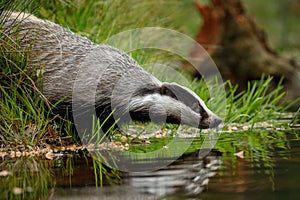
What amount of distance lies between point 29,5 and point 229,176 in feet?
11.8

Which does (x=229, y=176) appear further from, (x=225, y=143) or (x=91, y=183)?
(x=225, y=143)

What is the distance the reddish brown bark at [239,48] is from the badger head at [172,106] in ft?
23.5

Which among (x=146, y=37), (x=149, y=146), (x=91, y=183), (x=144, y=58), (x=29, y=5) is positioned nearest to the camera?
(x=91, y=183)

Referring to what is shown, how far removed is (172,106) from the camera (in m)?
6.45

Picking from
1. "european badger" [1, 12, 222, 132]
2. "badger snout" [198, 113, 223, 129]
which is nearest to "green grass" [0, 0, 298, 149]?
"european badger" [1, 12, 222, 132]

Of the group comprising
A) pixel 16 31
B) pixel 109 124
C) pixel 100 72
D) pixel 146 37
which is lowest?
pixel 109 124

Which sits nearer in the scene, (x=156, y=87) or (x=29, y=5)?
(x=156, y=87)

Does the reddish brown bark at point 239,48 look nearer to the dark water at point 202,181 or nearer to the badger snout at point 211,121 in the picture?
the badger snout at point 211,121

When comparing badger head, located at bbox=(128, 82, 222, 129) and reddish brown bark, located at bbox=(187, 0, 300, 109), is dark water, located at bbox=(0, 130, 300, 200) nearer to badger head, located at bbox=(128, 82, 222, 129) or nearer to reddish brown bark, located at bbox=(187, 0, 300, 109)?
badger head, located at bbox=(128, 82, 222, 129)

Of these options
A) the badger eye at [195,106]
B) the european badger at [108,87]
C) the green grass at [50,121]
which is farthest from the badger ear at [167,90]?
the green grass at [50,121]

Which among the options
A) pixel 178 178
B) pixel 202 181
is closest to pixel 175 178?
pixel 178 178

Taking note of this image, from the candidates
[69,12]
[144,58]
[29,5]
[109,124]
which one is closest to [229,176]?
[109,124]

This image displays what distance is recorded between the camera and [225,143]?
6355 mm

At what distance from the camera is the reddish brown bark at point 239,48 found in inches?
531
